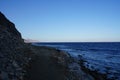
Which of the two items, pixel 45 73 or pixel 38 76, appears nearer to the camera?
pixel 38 76

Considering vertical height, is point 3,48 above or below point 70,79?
above

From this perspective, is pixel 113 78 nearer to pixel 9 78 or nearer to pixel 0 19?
pixel 9 78

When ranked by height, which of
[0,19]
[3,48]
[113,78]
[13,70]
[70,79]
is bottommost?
[113,78]

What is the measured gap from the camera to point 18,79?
35.4ft

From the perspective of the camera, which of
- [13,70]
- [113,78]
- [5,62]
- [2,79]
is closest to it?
[2,79]

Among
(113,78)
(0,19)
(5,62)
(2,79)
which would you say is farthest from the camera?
(0,19)

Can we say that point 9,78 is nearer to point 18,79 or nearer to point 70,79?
point 18,79

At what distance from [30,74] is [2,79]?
3361mm

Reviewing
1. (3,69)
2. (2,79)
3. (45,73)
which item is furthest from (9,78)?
(45,73)

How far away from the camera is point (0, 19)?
3036 centimetres

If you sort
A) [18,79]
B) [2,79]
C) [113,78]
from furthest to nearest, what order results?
[113,78] < [18,79] < [2,79]

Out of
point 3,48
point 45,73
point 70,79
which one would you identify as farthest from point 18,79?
point 3,48

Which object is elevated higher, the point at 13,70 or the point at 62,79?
the point at 13,70

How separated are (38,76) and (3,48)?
204 inches
